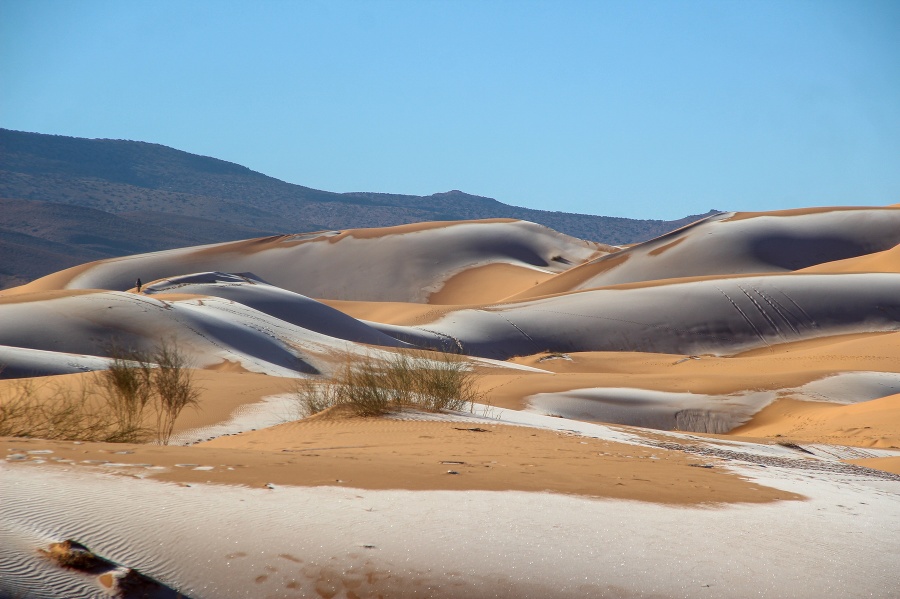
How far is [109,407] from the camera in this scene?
11.1 metres

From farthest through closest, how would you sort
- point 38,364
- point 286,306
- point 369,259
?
point 369,259, point 286,306, point 38,364

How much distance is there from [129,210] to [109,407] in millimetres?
157176

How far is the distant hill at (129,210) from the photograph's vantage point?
390 feet

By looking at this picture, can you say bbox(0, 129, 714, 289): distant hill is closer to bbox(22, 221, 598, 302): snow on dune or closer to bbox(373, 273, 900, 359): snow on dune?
bbox(22, 221, 598, 302): snow on dune

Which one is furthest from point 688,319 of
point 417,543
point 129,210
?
point 129,210

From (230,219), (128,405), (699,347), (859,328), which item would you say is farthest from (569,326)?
(230,219)

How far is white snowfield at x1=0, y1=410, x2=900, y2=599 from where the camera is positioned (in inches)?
149

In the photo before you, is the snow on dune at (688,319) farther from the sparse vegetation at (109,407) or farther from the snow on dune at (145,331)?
the sparse vegetation at (109,407)

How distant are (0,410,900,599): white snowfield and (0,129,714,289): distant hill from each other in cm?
9565

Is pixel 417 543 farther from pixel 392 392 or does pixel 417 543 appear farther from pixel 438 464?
pixel 392 392

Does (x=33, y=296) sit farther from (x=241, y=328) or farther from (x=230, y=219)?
(x=230, y=219)

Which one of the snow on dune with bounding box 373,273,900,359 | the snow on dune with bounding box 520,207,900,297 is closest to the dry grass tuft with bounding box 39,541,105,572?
the snow on dune with bounding box 373,273,900,359

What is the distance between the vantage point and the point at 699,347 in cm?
3653

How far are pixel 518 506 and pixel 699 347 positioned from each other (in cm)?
3291
